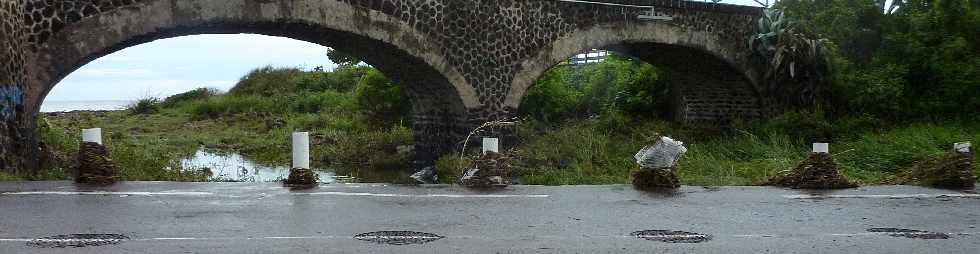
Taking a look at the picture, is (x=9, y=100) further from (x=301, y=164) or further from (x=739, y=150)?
(x=739, y=150)

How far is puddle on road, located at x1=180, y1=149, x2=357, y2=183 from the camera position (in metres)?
17.6

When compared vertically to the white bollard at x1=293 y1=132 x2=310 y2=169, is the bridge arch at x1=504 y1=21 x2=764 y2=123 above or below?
above

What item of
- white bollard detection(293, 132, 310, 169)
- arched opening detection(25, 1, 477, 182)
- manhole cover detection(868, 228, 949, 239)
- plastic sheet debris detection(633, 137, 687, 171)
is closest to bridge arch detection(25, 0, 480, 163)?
arched opening detection(25, 1, 477, 182)

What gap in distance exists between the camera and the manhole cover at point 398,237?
637 centimetres

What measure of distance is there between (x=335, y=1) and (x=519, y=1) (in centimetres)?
490

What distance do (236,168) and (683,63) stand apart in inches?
491

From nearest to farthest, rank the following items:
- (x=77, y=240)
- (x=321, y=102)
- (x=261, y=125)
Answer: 1. (x=77, y=240)
2. (x=261, y=125)
3. (x=321, y=102)

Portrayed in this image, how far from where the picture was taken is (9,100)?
11.5m

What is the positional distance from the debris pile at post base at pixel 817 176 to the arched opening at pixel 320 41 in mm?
8051

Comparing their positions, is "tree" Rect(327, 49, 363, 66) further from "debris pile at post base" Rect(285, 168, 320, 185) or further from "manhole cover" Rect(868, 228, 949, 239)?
"manhole cover" Rect(868, 228, 949, 239)

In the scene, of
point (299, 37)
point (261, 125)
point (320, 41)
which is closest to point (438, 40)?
point (320, 41)

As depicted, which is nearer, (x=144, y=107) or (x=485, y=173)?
(x=485, y=173)

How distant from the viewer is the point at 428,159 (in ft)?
66.4

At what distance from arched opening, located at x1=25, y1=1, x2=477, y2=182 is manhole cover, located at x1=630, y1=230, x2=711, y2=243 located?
9.33 metres
